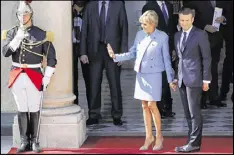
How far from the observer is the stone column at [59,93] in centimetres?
801

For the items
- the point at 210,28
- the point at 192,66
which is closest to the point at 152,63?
the point at 192,66

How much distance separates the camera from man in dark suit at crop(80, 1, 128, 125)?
8.66 metres

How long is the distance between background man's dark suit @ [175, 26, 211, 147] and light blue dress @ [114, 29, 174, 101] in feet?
0.46

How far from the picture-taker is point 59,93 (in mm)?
8188

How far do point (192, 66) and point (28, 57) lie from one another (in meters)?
1.81

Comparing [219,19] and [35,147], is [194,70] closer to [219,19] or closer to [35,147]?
[35,147]

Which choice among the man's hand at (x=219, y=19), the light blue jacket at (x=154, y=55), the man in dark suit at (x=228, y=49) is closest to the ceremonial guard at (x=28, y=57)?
the light blue jacket at (x=154, y=55)

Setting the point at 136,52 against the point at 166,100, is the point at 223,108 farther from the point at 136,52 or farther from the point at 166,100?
the point at 136,52

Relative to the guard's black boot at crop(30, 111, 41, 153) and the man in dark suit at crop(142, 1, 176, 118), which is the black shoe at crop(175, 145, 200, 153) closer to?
the man in dark suit at crop(142, 1, 176, 118)

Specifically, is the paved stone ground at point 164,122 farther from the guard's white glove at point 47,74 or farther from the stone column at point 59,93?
the guard's white glove at point 47,74

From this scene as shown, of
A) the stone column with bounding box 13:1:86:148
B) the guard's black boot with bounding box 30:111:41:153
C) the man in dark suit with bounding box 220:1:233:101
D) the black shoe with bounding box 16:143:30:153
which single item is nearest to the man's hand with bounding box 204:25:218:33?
the man in dark suit with bounding box 220:1:233:101

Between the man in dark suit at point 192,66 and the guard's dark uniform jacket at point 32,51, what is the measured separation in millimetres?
1419

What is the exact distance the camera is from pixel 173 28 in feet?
30.0

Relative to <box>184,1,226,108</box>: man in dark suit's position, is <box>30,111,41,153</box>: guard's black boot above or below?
below
